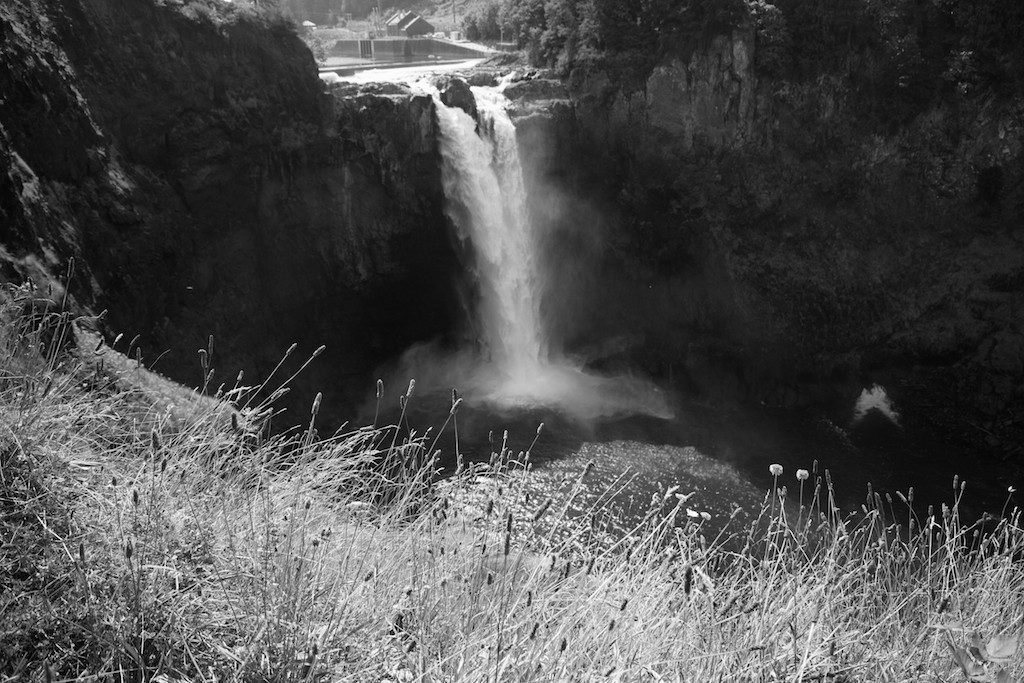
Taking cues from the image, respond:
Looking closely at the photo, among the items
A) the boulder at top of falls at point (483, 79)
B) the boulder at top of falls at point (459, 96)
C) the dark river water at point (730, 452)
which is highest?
the boulder at top of falls at point (483, 79)

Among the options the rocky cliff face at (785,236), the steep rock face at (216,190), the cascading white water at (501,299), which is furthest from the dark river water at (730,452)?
the steep rock face at (216,190)

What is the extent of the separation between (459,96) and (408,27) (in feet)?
67.8

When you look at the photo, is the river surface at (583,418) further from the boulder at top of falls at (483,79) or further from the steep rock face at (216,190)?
the steep rock face at (216,190)

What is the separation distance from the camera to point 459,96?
59.1ft

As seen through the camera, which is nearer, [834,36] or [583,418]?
[583,418]

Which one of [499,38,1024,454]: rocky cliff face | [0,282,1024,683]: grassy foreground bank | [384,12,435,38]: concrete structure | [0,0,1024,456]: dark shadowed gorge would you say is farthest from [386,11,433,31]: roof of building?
[0,282,1024,683]: grassy foreground bank

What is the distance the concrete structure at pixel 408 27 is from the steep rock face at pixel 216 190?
69.1 ft

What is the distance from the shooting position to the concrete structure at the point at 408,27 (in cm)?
3640

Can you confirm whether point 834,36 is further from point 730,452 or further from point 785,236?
point 730,452

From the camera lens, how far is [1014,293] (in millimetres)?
17891

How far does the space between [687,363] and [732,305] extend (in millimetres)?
1930

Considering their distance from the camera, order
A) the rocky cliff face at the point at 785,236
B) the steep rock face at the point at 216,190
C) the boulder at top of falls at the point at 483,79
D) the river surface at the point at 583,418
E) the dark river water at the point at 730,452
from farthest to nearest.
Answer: the boulder at top of falls at the point at 483,79 < the rocky cliff face at the point at 785,236 < the river surface at the point at 583,418 < the dark river water at the point at 730,452 < the steep rock face at the point at 216,190

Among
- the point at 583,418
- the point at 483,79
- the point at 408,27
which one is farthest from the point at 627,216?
the point at 408,27

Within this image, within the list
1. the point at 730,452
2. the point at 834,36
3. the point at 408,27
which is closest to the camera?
the point at 730,452
